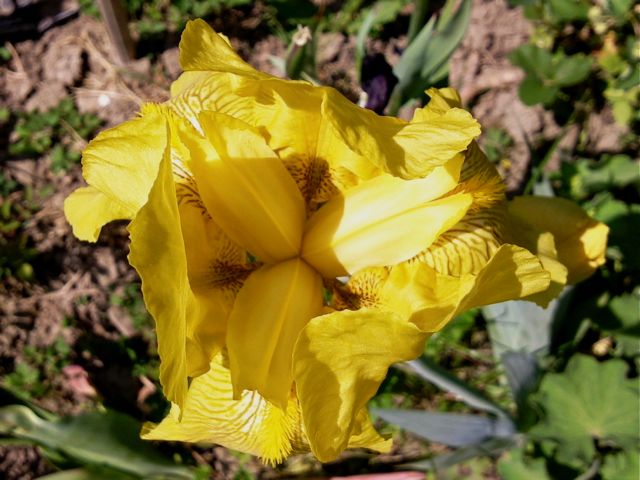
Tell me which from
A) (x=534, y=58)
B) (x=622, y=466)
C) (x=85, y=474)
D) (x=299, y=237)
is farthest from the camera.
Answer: (x=534, y=58)

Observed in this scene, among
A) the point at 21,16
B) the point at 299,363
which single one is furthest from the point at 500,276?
the point at 21,16

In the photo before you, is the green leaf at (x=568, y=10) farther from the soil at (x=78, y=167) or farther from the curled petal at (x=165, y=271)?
the curled petal at (x=165, y=271)

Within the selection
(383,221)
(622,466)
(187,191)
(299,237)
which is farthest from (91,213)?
(622,466)

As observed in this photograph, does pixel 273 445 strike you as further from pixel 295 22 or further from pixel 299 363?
pixel 295 22

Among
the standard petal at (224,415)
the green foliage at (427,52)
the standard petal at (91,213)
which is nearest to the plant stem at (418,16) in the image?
the green foliage at (427,52)

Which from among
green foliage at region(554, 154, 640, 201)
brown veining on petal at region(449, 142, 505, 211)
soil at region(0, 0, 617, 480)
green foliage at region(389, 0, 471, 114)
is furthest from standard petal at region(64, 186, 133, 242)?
green foliage at region(554, 154, 640, 201)

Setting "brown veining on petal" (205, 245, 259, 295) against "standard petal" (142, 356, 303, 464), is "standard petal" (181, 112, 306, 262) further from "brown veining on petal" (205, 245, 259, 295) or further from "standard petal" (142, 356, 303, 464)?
"standard petal" (142, 356, 303, 464)

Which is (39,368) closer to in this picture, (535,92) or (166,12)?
(166,12)
